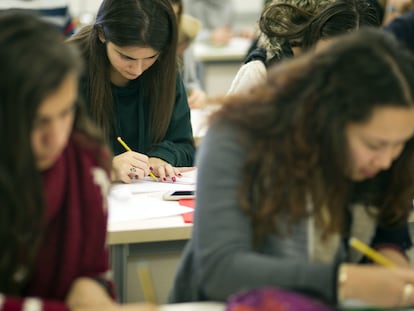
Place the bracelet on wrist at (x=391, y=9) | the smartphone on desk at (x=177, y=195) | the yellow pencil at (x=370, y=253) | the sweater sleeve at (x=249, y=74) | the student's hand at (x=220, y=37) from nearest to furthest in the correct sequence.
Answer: the yellow pencil at (x=370, y=253) → the smartphone on desk at (x=177, y=195) → the sweater sleeve at (x=249, y=74) → the bracelet on wrist at (x=391, y=9) → the student's hand at (x=220, y=37)

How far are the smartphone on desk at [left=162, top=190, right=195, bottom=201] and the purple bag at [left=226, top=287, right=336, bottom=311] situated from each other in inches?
34.6

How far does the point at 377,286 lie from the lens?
1.32 metres

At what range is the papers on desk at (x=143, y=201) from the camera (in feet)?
6.50

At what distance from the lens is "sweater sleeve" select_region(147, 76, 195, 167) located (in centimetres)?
247

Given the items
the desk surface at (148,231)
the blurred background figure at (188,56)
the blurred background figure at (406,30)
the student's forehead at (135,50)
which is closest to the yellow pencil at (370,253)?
the desk surface at (148,231)

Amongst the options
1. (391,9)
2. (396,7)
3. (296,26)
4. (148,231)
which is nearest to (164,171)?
(148,231)

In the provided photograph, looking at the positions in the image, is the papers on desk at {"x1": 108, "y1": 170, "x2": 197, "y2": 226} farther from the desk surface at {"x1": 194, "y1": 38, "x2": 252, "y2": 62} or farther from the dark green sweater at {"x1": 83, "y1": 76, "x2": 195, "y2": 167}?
the desk surface at {"x1": 194, "y1": 38, "x2": 252, "y2": 62}

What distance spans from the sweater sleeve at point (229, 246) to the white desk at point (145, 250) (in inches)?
21.1

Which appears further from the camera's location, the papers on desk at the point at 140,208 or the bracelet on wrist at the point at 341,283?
the papers on desk at the point at 140,208

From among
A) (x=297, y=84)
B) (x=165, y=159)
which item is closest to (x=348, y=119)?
(x=297, y=84)

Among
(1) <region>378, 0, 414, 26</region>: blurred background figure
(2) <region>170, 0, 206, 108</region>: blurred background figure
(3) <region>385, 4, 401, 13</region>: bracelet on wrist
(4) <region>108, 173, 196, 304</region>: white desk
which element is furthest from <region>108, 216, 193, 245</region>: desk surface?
(3) <region>385, 4, 401, 13</region>: bracelet on wrist

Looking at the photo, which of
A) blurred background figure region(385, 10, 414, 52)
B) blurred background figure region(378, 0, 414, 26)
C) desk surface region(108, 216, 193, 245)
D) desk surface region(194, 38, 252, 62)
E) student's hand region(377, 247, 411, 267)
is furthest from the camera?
desk surface region(194, 38, 252, 62)

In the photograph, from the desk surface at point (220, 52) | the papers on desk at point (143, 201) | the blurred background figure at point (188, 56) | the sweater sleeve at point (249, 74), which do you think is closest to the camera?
the papers on desk at point (143, 201)

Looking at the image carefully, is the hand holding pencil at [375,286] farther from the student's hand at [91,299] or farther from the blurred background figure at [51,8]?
the blurred background figure at [51,8]
